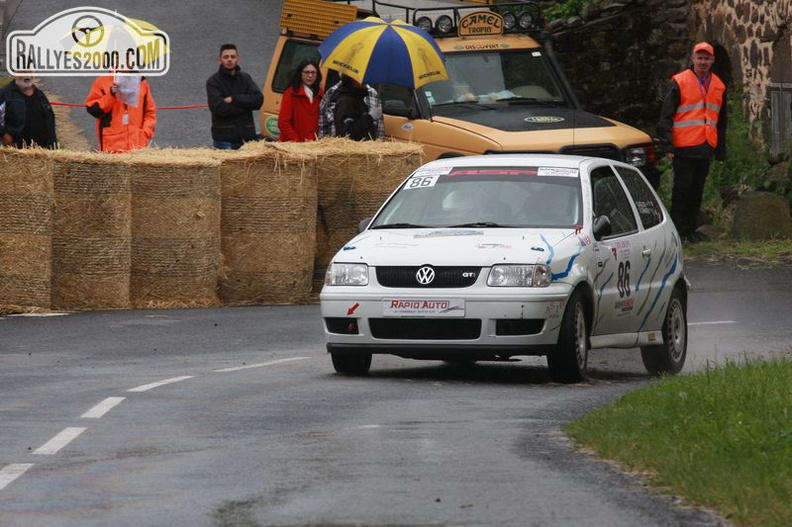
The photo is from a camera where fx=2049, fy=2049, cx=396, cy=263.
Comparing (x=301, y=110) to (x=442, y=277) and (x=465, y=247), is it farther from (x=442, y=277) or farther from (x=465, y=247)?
(x=442, y=277)

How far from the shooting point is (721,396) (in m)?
11.1

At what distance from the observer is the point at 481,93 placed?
23.9 meters

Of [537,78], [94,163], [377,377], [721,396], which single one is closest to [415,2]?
[537,78]

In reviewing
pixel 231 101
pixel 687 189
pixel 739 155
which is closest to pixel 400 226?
pixel 231 101

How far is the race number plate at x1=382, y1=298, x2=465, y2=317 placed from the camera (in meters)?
13.3

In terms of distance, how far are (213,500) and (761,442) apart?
2574 millimetres

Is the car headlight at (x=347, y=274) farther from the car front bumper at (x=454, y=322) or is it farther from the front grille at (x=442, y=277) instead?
the front grille at (x=442, y=277)

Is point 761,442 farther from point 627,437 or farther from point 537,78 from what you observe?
point 537,78

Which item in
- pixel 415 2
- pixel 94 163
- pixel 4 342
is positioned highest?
pixel 415 2

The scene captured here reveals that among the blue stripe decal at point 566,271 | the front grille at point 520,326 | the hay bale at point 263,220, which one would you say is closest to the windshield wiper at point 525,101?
the hay bale at point 263,220

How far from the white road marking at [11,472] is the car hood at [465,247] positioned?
14.2 feet

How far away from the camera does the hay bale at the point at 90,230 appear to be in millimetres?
18781

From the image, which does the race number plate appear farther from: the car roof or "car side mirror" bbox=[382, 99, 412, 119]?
"car side mirror" bbox=[382, 99, 412, 119]

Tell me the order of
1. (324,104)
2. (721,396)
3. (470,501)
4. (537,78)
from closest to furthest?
(470,501), (721,396), (324,104), (537,78)
